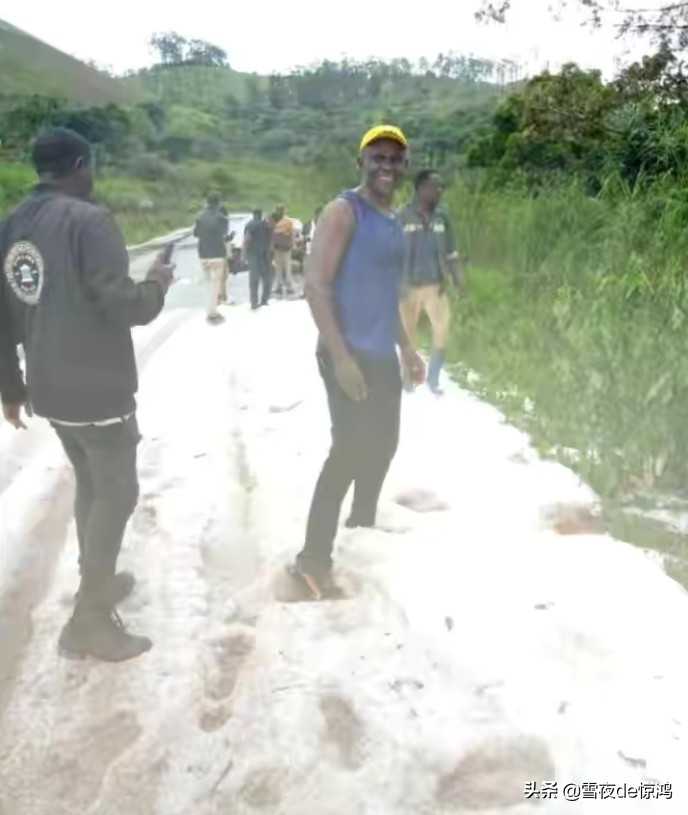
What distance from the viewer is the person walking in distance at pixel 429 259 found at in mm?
7254

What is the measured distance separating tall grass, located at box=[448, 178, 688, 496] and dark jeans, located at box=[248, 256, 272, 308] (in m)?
4.00

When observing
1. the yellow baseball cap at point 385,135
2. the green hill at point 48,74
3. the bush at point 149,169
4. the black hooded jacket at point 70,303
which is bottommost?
the bush at point 149,169

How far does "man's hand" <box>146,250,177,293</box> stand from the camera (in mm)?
3461

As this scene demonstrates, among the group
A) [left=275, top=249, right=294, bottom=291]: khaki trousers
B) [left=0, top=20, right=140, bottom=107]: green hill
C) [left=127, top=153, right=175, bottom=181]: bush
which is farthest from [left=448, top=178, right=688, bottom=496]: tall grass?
[left=0, top=20, right=140, bottom=107]: green hill

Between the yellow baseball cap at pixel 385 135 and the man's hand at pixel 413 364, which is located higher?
the yellow baseball cap at pixel 385 135

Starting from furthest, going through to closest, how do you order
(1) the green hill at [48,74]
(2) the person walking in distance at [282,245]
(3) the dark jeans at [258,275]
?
(1) the green hill at [48,74] < (2) the person walking in distance at [282,245] < (3) the dark jeans at [258,275]

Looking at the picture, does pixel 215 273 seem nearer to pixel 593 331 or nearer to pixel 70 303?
pixel 593 331

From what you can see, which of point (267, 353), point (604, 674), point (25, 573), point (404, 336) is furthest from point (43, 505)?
point (267, 353)

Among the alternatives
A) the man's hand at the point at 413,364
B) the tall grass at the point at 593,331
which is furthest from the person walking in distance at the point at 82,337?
the tall grass at the point at 593,331

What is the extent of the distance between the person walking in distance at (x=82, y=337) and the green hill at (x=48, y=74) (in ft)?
270

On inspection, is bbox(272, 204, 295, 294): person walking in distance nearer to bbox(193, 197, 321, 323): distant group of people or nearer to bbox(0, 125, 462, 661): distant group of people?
bbox(193, 197, 321, 323): distant group of people

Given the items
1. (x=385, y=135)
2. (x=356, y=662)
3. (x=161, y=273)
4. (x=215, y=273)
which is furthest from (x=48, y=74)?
(x=356, y=662)

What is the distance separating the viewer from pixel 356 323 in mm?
3803

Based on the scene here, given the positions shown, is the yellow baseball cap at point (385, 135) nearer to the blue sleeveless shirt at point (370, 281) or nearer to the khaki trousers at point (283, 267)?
the blue sleeveless shirt at point (370, 281)
